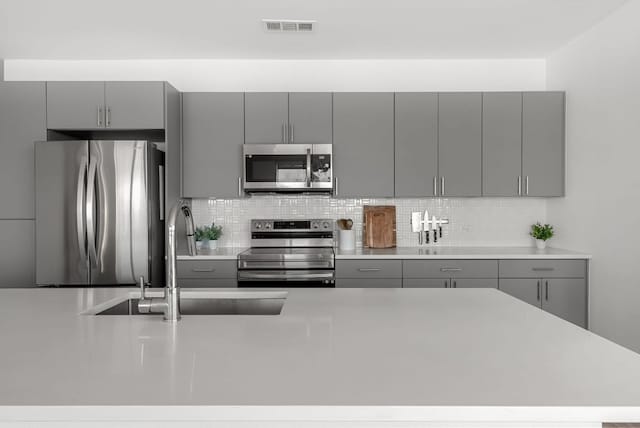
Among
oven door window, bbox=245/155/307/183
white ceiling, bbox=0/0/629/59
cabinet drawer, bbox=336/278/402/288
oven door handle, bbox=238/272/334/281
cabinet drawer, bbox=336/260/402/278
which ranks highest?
white ceiling, bbox=0/0/629/59

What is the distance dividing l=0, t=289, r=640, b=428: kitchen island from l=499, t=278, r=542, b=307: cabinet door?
2293mm

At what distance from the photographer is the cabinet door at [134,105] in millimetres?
4059

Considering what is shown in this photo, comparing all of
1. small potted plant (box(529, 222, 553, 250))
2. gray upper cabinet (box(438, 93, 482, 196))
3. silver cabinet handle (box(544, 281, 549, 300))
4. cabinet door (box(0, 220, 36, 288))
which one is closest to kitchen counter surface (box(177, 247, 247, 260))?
cabinet door (box(0, 220, 36, 288))

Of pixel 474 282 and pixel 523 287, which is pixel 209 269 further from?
pixel 523 287

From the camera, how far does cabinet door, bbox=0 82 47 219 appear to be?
4086 millimetres

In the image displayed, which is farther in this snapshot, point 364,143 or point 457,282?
point 364,143

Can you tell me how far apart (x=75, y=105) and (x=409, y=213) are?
296 cm

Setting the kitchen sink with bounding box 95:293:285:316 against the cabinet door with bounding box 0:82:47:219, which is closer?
the kitchen sink with bounding box 95:293:285:316

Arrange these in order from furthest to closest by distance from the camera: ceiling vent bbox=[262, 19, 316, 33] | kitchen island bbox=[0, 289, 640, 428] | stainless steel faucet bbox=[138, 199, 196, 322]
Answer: ceiling vent bbox=[262, 19, 316, 33]
stainless steel faucet bbox=[138, 199, 196, 322]
kitchen island bbox=[0, 289, 640, 428]

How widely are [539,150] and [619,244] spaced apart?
1.13 m

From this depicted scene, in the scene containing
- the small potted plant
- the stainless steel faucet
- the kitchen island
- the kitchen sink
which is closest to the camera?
the kitchen island

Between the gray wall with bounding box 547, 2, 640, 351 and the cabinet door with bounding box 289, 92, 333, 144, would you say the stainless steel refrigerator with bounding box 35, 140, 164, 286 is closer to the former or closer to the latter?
the cabinet door with bounding box 289, 92, 333, 144

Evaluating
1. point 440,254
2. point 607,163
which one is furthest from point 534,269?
point 607,163

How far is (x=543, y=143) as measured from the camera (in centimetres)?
433
